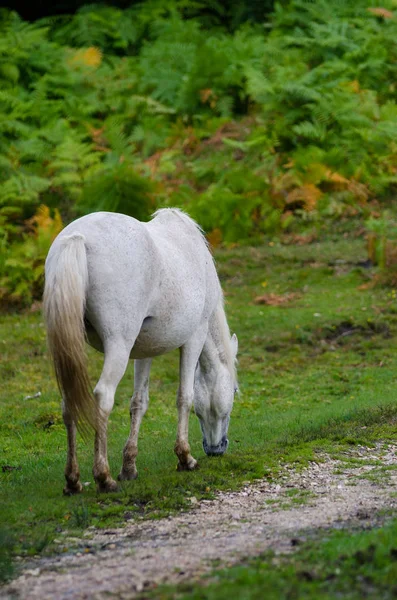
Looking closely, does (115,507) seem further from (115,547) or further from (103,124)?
(103,124)

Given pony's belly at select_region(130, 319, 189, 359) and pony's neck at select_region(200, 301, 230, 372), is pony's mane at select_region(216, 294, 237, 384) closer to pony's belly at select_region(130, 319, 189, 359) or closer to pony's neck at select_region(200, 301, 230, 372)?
pony's neck at select_region(200, 301, 230, 372)

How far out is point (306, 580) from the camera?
167 inches

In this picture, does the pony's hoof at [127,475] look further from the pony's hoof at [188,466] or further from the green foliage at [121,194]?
the green foliage at [121,194]

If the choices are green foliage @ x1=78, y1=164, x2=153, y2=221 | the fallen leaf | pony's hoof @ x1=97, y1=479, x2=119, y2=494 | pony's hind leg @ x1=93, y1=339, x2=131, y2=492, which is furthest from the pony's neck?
green foliage @ x1=78, y1=164, x2=153, y2=221

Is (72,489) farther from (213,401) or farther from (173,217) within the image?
(173,217)

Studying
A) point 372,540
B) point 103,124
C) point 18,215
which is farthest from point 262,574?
point 103,124

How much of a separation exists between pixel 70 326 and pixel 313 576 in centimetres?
243

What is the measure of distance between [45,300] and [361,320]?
26.8ft

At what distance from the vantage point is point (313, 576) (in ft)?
14.0

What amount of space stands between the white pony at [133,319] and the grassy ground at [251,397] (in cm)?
42

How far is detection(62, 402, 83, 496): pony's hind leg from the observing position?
631 cm

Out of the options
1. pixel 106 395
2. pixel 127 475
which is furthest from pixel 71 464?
pixel 127 475

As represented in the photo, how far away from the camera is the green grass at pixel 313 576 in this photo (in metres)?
4.03

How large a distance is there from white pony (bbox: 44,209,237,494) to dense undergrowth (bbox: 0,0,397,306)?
7.99 metres
